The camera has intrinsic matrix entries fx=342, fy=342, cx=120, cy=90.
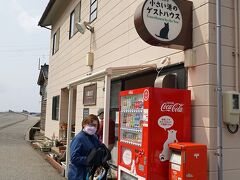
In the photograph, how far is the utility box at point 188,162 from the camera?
4410mm

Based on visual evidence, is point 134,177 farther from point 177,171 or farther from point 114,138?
point 114,138

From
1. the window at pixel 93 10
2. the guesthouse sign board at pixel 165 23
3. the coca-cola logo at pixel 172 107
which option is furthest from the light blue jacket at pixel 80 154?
the window at pixel 93 10

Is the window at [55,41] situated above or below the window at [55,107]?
above

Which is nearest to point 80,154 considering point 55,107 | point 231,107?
point 231,107

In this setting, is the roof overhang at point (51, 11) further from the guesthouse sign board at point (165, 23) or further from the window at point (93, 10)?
the guesthouse sign board at point (165, 23)

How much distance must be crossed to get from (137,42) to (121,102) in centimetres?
201

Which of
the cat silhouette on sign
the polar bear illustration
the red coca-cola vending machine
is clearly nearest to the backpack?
the red coca-cola vending machine

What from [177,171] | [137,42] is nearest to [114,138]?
[137,42]

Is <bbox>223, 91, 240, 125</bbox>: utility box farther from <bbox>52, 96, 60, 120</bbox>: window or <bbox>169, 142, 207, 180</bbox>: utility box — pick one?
<bbox>52, 96, 60, 120</bbox>: window

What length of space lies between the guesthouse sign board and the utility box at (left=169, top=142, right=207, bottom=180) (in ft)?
5.01

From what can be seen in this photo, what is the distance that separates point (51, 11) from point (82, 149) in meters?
13.5

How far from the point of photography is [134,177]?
5156mm

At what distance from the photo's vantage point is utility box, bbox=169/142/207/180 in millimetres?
4410

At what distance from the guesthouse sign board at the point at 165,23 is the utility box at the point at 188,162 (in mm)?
1527
